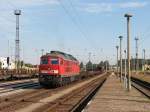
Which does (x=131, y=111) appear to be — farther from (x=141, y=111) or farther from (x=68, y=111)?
(x=68, y=111)

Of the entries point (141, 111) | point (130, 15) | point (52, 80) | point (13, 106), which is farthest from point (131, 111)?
point (52, 80)

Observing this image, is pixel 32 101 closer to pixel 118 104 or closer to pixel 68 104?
pixel 68 104

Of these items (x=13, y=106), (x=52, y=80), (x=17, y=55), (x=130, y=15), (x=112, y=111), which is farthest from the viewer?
(x=17, y=55)

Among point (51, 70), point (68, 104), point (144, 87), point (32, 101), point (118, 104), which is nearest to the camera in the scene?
point (118, 104)

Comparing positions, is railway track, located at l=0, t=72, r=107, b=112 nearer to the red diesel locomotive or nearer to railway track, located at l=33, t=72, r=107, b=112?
railway track, located at l=33, t=72, r=107, b=112

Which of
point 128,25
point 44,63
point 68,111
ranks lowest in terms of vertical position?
point 68,111

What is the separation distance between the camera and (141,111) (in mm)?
18828

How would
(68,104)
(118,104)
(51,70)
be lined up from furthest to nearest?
(51,70), (68,104), (118,104)

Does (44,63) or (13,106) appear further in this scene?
(44,63)

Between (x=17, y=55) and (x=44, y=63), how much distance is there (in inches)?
1575

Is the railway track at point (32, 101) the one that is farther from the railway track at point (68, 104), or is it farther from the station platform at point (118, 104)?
the station platform at point (118, 104)

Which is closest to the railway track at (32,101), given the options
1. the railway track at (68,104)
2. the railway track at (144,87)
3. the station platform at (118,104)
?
the railway track at (68,104)

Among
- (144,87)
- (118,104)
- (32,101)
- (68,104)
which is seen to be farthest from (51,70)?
(118,104)

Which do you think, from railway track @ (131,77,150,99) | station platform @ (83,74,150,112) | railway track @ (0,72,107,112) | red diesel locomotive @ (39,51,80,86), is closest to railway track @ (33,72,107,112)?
railway track @ (0,72,107,112)
